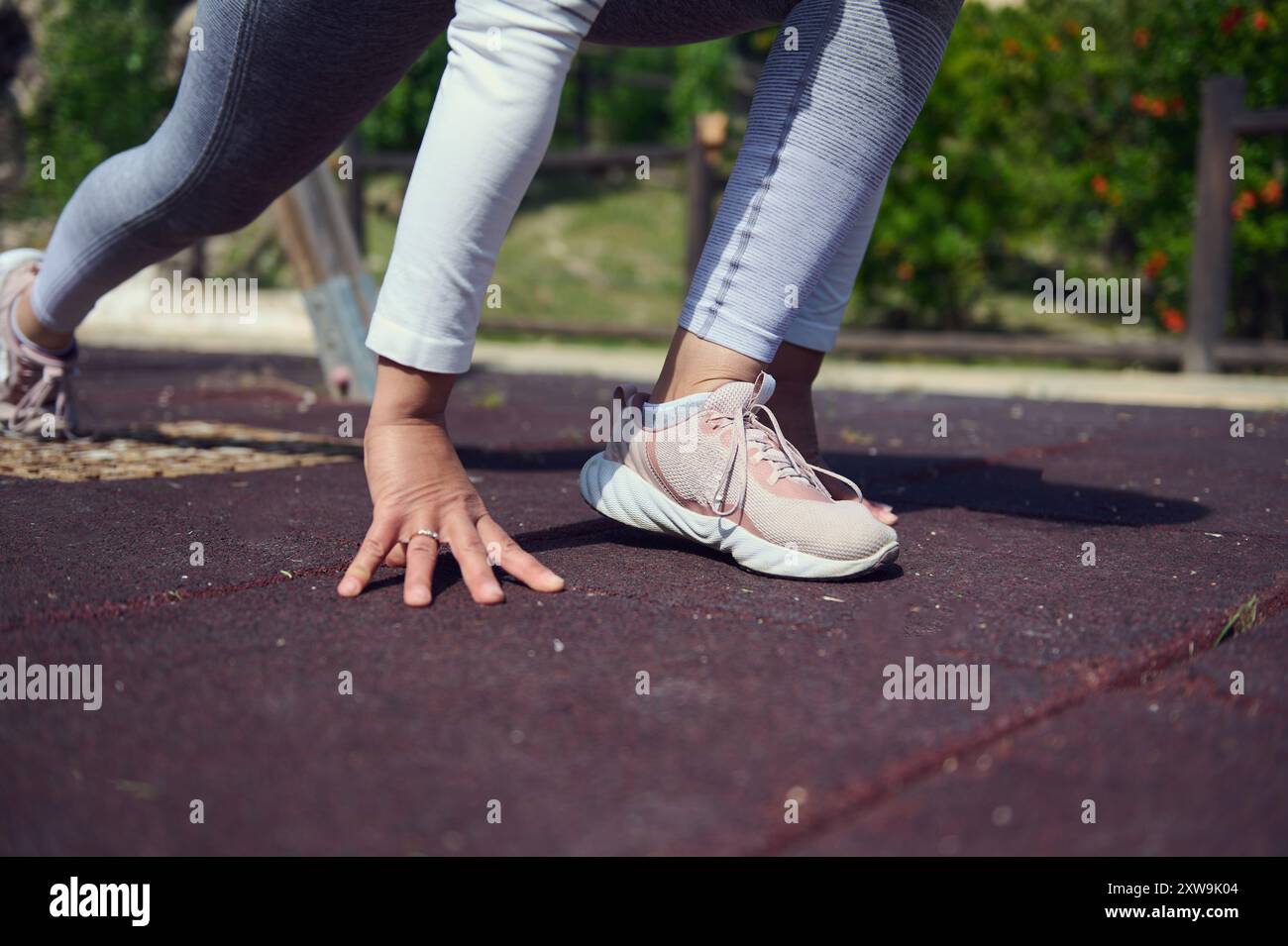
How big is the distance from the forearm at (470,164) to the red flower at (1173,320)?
17.1ft

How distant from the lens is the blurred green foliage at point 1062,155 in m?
5.87

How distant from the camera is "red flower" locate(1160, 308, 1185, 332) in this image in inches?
236

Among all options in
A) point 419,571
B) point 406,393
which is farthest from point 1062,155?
point 419,571

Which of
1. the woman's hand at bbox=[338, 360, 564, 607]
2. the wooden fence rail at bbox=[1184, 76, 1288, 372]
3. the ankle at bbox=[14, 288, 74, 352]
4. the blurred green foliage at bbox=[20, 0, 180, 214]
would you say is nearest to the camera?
the woman's hand at bbox=[338, 360, 564, 607]

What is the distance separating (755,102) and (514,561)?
71cm

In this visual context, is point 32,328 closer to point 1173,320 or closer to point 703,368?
point 703,368

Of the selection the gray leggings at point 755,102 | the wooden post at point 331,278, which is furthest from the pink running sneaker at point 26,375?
the wooden post at point 331,278

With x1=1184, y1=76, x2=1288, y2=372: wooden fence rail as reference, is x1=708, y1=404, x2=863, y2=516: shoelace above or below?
below

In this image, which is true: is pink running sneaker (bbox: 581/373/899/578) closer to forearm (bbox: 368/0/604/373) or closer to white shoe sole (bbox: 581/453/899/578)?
white shoe sole (bbox: 581/453/899/578)

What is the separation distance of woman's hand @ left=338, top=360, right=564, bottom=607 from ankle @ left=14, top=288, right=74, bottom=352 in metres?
1.31

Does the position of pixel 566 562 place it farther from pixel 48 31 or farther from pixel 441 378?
pixel 48 31

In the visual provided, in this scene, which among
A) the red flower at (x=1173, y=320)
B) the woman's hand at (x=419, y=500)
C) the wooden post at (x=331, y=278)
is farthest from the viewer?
the red flower at (x=1173, y=320)

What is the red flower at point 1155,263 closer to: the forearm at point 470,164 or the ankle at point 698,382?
the ankle at point 698,382

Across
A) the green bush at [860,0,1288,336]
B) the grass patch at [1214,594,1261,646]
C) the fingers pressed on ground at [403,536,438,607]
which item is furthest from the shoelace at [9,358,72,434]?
the green bush at [860,0,1288,336]
